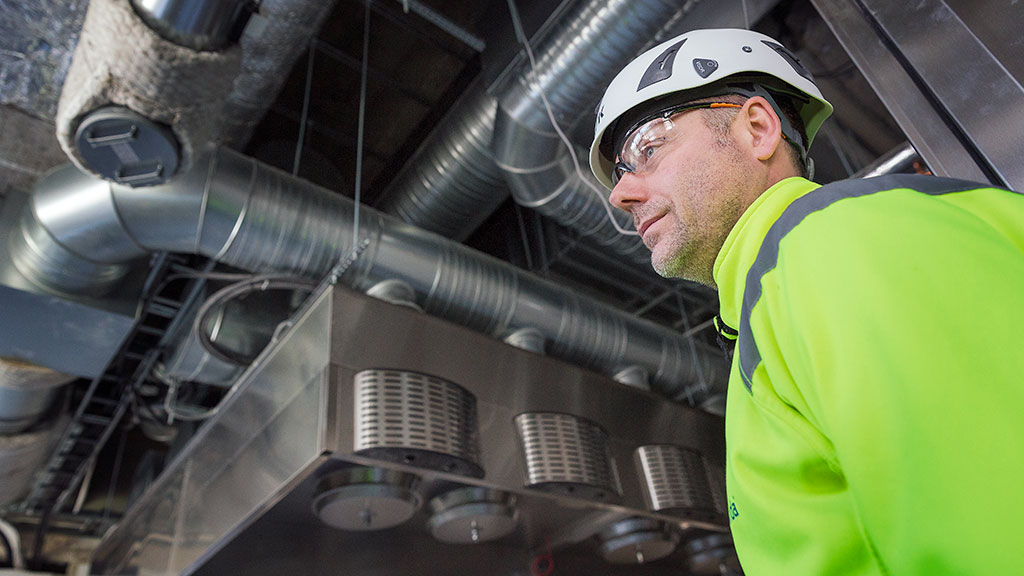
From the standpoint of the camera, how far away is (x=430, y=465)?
1.85 m

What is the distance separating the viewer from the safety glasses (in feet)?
3.26

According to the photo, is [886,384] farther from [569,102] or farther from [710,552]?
Answer: [710,552]

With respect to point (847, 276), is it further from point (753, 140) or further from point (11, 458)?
point (11, 458)

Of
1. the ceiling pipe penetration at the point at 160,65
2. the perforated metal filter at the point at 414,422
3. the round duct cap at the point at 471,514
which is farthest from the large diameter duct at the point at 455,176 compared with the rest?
the round duct cap at the point at 471,514

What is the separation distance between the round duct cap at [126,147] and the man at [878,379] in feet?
5.10

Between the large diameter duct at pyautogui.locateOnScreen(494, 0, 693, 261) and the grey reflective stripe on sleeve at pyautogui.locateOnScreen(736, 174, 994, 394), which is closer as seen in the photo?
→ the grey reflective stripe on sleeve at pyautogui.locateOnScreen(736, 174, 994, 394)

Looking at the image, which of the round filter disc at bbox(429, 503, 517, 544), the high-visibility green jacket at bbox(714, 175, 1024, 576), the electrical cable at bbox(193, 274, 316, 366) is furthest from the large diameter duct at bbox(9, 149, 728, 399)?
the high-visibility green jacket at bbox(714, 175, 1024, 576)

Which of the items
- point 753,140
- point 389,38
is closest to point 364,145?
point 389,38

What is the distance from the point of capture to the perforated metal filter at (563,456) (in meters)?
2.10

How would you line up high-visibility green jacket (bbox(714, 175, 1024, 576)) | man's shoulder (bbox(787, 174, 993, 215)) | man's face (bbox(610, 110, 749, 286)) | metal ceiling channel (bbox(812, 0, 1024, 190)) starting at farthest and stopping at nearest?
metal ceiling channel (bbox(812, 0, 1024, 190)), man's face (bbox(610, 110, 749, 286)), man's shoulder (bbox(787, 174, 993, 215)), high-visibility green jacket (bbox(714, 175, 1024, 576))

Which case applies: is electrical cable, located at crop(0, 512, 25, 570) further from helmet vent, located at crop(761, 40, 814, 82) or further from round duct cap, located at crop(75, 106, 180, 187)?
helmet vent, located at crop(761, 40, 814, 82)

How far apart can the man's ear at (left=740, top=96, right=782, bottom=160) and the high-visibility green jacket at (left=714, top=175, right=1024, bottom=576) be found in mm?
292

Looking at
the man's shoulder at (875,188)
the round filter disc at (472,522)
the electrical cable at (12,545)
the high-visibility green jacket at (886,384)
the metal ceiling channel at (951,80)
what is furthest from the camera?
the electrical cable at (12,545)

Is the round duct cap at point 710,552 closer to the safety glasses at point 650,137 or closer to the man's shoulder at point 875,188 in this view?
the safety glasses at point 650,137
